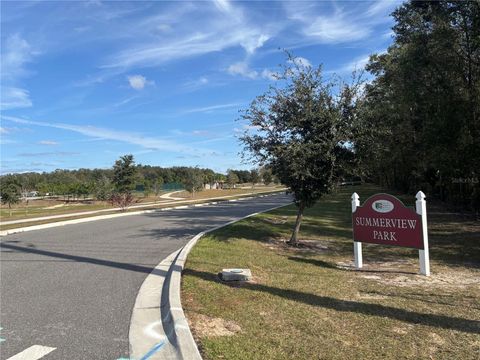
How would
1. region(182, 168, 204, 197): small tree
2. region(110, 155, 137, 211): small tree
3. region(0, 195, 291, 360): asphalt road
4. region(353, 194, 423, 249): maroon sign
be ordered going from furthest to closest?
region(182, 168, 204, 197): small tree, region(110, 155, 137, 211): small tree, region(353, 194, 423, 249): maroon sign, region(0, 195, 291, 360): asphalt road

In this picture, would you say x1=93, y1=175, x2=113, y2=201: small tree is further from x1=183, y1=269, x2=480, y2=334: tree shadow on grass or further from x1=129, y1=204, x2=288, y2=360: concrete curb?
x1=183, y1=269, x2=480, y2=334: tree shadow on grass

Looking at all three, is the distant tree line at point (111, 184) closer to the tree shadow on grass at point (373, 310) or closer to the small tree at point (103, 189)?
the small tree at point (103, 189)

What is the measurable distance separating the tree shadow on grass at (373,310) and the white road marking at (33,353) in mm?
3191

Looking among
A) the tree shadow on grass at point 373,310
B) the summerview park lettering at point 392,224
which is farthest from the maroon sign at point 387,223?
the tree shadow on grass at point 373,310

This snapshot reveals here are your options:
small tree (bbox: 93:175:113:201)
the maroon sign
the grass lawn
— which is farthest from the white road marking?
small tree (bbox: 93:175:113:201)

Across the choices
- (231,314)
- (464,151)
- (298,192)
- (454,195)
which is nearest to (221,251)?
(298,192)

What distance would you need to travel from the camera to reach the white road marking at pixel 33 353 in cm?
450

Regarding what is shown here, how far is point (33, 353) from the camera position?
4.62m

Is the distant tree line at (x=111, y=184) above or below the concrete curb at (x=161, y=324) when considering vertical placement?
above

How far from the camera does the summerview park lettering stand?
8453 mm

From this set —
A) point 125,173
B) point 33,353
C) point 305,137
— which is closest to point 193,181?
point 125,173

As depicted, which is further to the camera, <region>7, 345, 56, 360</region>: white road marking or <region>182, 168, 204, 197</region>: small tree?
<region>182, 168, 204, 197</region>: small tree

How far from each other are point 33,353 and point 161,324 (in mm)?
1496

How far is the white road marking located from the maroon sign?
6527 millimetres
